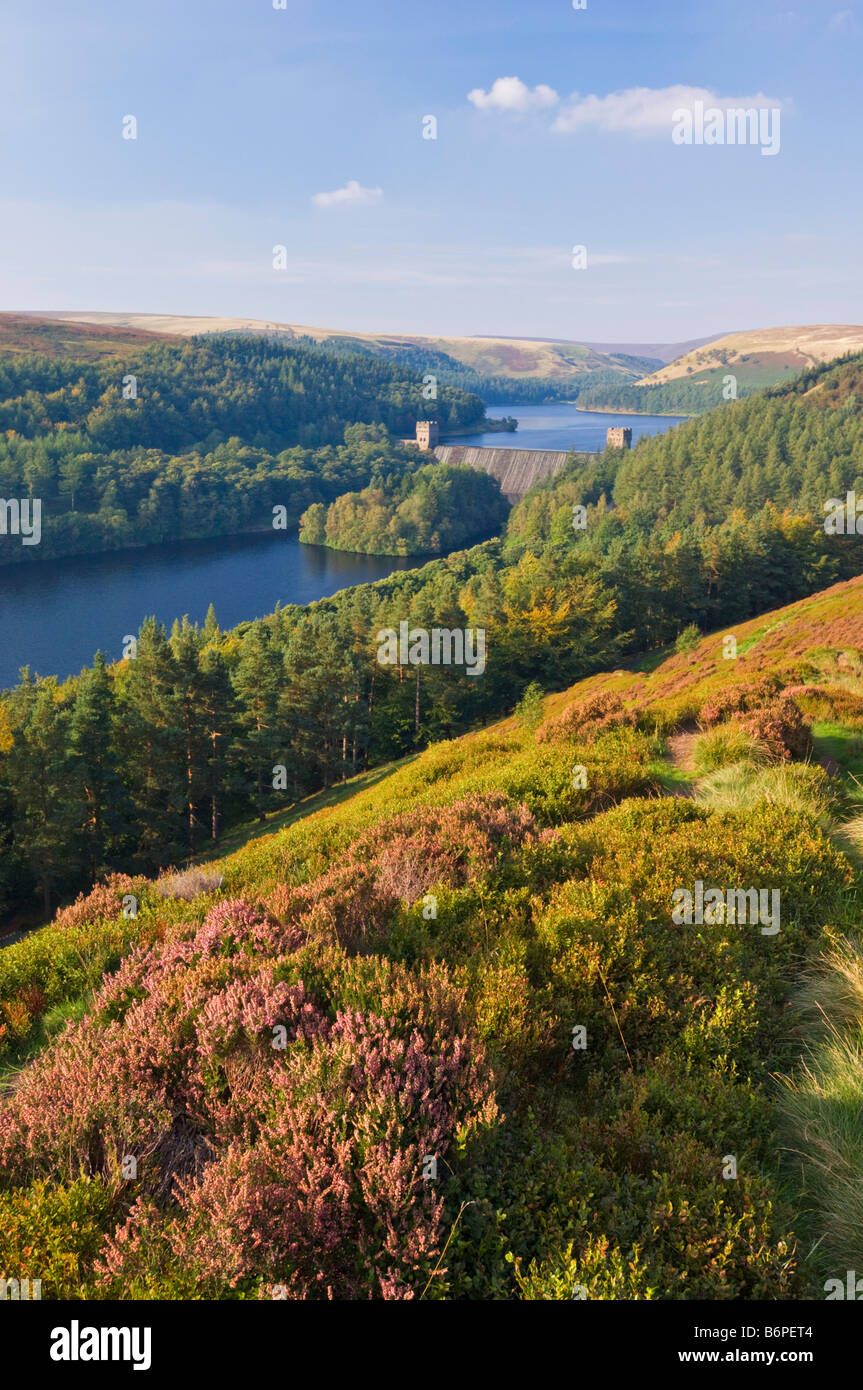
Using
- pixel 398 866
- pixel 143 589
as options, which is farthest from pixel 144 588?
pixel 398 866

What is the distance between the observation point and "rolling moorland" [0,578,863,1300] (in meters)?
3.57

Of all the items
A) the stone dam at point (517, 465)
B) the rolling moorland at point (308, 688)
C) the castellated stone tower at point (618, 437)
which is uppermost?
the castellated stone tower at point (618, 437)

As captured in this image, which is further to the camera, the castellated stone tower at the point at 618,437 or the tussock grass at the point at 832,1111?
the castellated stone tower at the point at 618,437

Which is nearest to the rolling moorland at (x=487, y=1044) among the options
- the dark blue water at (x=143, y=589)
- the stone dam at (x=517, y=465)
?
the dark blue water at (x=143, y=589)

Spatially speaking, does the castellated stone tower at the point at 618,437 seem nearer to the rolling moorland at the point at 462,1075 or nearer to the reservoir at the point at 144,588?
the reservoir at the point at 144,588

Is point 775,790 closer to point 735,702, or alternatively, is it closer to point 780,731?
point 780,731

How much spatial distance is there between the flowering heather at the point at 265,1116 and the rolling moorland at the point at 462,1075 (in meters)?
0.02

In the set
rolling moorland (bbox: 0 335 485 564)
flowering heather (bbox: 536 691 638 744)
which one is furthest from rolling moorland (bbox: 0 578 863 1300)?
rolling moorland (bbox: 0 335 485 564)

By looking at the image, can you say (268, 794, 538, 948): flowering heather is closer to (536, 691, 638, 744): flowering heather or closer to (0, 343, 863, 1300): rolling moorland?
(0, 343, 863, 1300): rolling moorland

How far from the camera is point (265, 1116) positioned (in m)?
4.41

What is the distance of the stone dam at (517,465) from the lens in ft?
520

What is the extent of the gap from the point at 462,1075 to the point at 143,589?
109m
